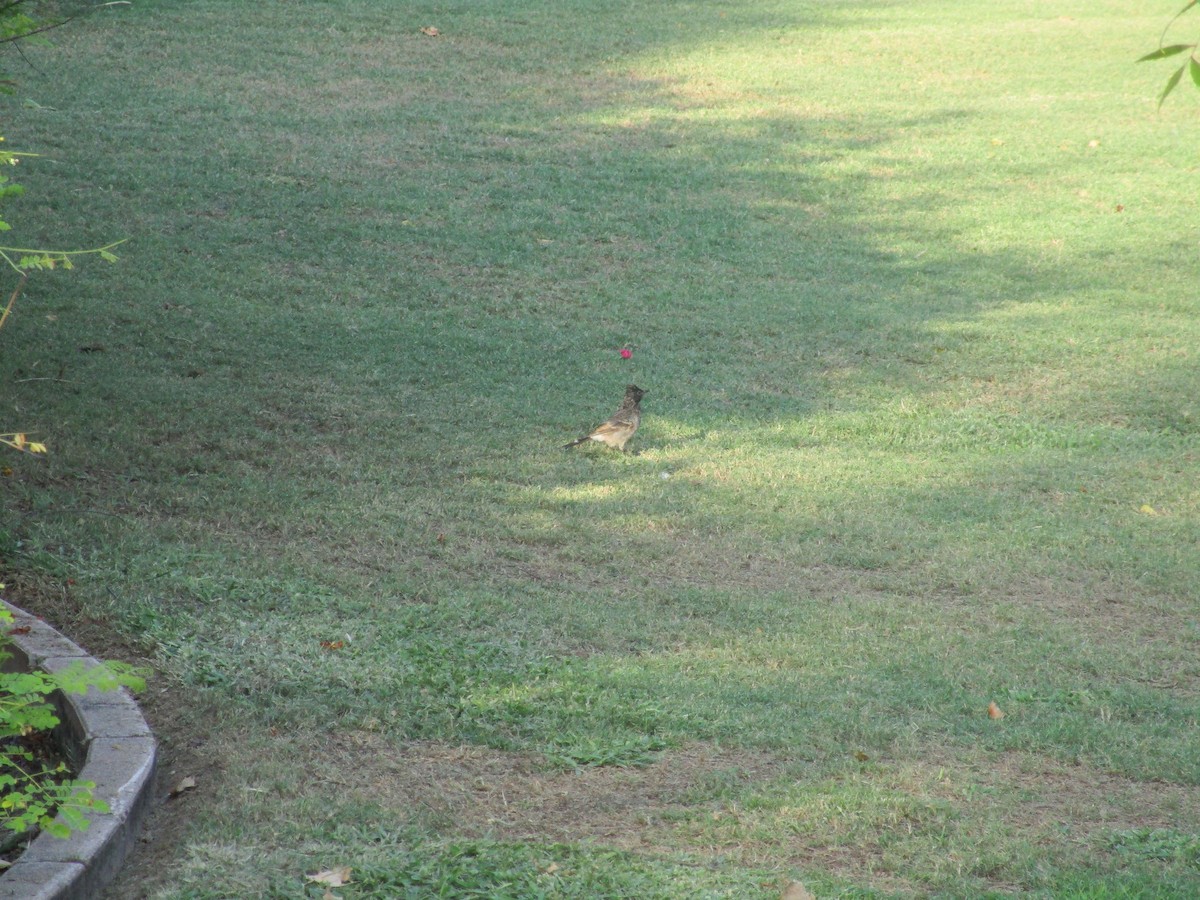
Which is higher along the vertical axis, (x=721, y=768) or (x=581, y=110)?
(x=581, y=110)

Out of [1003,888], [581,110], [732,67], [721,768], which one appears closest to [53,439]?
[721,768]

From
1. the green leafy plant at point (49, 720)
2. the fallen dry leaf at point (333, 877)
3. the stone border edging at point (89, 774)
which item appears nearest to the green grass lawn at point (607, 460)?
the fallen dry leaf at point (333, 877)

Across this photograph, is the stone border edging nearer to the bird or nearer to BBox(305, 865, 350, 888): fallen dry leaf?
BBox(305, 865, 350, 888): fallen dry leaf

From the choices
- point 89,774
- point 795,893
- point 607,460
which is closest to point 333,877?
point 89,774

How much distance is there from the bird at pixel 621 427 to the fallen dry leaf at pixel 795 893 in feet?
14.7

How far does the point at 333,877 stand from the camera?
360 cm

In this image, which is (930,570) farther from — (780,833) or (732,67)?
(732,67)

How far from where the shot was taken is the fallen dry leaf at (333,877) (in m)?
3.57

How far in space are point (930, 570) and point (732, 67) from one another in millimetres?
12762

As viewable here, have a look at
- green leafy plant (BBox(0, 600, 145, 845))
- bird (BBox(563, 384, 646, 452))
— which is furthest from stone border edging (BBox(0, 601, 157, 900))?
bird (BBox(563, 384, 646, 452))

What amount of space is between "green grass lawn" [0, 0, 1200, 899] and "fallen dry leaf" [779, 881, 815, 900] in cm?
11

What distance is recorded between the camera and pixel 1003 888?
3.77m

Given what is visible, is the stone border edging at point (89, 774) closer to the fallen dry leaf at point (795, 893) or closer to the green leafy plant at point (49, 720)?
the green leafy plant at point (49, 720)

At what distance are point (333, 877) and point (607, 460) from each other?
4560 millimetres
